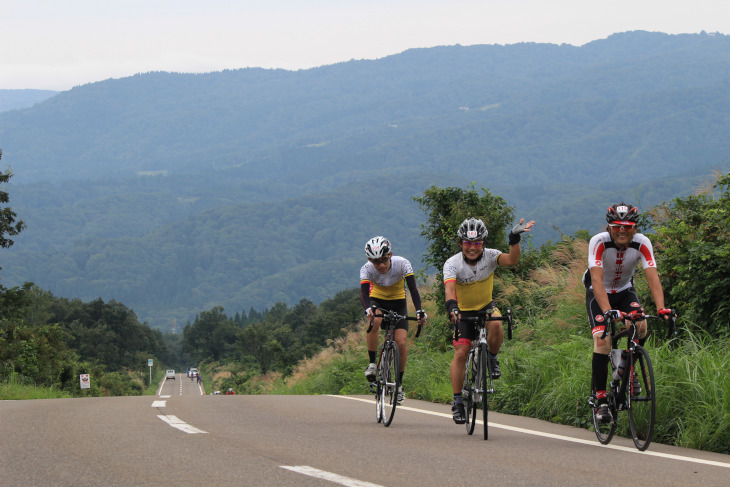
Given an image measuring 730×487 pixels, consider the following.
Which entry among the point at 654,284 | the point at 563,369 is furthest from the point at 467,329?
the point at 563,369

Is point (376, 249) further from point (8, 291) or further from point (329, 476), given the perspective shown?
point (8, 291)

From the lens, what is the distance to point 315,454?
688 centimetres

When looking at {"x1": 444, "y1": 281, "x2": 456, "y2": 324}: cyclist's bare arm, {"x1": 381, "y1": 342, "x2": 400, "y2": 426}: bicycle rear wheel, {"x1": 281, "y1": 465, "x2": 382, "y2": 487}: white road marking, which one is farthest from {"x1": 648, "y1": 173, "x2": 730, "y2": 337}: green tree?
{"x1": 281, "y1": 465, "x2": 382, "y2": 487}: white road marking

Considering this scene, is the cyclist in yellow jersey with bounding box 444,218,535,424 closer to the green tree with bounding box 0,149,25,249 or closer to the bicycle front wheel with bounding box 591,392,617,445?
the bicycle front wheel with bounding box 591,392,617,445

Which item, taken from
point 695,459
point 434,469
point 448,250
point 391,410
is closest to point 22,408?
point 391,410

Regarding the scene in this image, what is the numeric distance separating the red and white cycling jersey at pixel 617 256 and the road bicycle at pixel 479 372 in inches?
36.3

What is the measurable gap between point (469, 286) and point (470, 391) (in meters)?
0.97

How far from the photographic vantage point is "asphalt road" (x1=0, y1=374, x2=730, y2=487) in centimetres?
576

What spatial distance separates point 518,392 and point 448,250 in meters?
9.22

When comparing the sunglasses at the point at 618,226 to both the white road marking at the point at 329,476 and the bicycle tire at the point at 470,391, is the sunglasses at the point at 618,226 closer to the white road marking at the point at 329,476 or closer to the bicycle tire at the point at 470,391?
the bicycle tire at the point at 470,391

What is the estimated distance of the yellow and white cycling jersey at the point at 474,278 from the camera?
334 inches

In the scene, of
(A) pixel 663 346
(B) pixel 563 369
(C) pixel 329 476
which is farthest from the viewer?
(B) pixel 563 369

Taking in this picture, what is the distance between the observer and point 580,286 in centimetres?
1330

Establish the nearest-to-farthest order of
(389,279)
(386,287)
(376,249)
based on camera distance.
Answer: (376,249) < (389,279) < (386,287)
